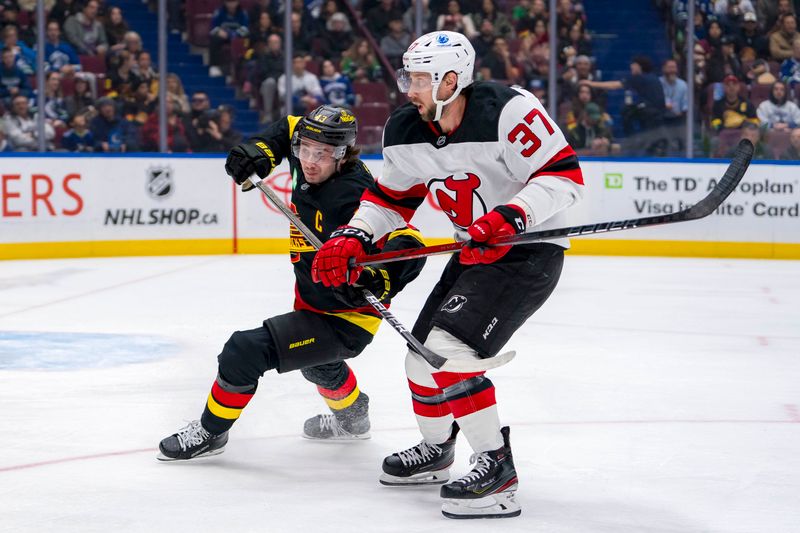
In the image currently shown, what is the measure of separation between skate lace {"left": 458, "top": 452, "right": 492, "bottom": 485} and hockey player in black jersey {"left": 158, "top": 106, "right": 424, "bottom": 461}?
57 centimetres

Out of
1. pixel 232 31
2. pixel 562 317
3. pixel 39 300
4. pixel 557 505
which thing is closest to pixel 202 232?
pixel 232 31

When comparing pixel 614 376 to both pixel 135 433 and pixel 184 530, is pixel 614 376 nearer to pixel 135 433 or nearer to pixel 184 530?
pixel 135 433

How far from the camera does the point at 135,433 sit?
3.80m

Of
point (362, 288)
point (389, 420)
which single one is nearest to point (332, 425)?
point (389, 420)

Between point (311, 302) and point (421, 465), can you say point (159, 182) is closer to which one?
point (311, 302)

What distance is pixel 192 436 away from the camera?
11.3 ft

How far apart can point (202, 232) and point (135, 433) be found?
575 cm

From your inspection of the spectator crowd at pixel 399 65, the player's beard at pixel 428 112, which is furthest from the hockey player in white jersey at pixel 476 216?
the spectator crowd at pixel 399 65

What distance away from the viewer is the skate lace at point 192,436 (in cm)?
343

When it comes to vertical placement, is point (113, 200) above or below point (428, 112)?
below

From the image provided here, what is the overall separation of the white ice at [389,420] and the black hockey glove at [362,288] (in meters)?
0.49

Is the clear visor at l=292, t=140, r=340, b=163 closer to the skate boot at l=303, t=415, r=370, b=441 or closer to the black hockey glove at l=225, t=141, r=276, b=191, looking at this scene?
the black hockey glove at l=225, t=141, r=276, b=191

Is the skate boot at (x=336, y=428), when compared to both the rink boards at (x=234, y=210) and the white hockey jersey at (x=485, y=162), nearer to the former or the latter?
the white hockey jersey at (x=485, y=162)

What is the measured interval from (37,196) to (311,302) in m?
5.92
